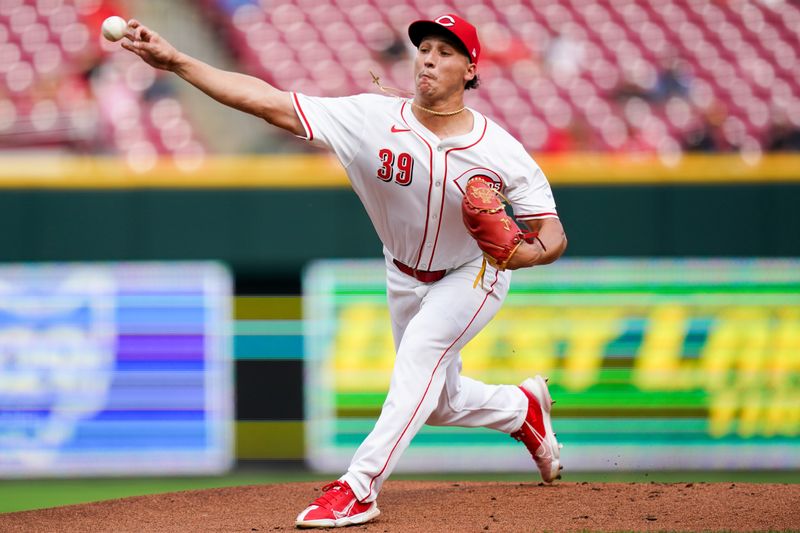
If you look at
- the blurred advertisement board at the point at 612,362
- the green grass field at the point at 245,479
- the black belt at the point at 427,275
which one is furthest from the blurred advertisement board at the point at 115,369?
the black belt at the point at 427,275

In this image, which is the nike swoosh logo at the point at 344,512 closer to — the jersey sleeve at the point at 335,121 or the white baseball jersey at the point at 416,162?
the white baseball jersey at the point at 416,162

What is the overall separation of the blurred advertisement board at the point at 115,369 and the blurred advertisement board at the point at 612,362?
576 millimetres

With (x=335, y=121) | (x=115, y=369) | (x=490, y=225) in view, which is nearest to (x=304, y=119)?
(x=335, y=121)

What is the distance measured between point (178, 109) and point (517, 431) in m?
3.95

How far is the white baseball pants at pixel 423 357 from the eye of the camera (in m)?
3.54

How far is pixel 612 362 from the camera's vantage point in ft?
20.6

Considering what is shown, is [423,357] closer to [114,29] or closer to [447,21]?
[447,21]

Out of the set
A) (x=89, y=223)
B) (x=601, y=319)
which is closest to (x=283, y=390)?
(x=89, y=223)

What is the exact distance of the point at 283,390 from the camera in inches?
244

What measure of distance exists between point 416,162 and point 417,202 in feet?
0.44

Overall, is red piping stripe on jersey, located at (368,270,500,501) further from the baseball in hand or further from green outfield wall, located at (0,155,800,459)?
green outfield wall, located at (0,155,800,459)

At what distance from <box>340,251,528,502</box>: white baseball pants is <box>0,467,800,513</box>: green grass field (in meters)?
2.15

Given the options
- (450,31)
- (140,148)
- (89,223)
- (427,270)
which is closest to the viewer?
(450,31)

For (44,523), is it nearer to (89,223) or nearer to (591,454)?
(89,223)
